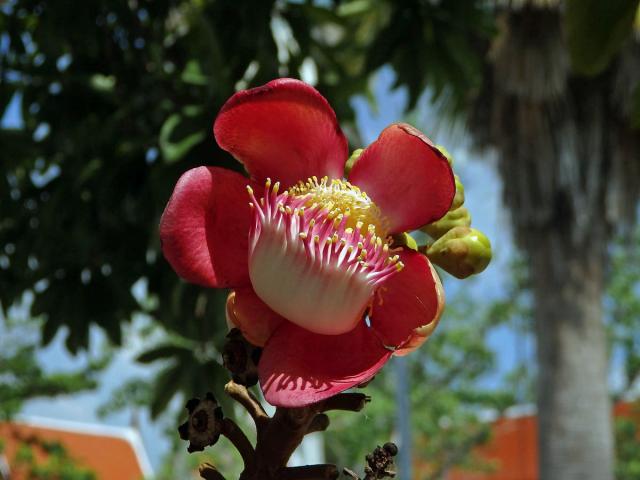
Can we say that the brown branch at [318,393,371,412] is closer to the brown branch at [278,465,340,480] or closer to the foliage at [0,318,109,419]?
the brown branch at [278,465,340,480]

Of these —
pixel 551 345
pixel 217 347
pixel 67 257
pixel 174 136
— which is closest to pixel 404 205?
pixel 174 136

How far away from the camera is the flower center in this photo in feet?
2.30

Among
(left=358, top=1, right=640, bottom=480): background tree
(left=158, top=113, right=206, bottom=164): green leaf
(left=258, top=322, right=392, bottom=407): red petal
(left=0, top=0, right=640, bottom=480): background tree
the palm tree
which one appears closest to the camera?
(left=258, top=322, right=392, bottom=407): red petal

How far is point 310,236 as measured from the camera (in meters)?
0.72

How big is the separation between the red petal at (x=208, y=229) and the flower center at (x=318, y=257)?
0.10ft

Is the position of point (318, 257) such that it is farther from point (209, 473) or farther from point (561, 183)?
point (561, 183)

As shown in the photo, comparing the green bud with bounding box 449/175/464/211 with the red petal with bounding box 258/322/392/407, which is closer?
the red petal with bounding box 258/322/392/407

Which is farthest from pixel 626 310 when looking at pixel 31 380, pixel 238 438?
pixel 238 438

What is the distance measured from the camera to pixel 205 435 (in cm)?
72

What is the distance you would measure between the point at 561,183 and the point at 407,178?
725 cm

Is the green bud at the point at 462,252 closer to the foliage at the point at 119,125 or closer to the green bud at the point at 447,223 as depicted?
the green bud at the point at 447,223

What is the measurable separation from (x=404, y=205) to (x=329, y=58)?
210 centimetres

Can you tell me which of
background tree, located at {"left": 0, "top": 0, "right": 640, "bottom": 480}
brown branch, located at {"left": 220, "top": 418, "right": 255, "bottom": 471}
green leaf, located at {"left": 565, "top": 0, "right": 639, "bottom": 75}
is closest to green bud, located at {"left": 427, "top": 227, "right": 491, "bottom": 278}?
brown branch, located at {"left": 220, "top": 418, "right": 255, "bottom": 471}

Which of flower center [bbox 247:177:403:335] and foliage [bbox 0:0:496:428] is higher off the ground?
foliage [bbox 0:0:496:428]
